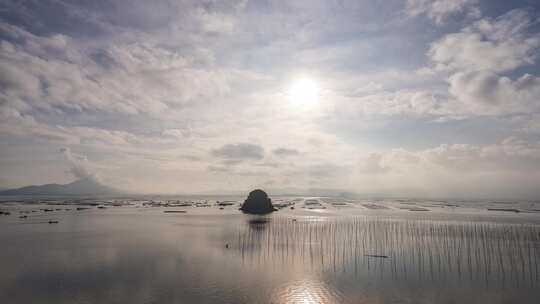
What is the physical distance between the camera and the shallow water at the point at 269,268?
22297mm

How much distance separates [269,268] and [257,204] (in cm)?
6737

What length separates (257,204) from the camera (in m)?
96.9

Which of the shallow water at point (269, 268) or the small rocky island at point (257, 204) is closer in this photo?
the shallow water at point (269, 268)

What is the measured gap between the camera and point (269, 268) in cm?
2988

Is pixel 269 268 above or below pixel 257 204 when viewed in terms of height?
below

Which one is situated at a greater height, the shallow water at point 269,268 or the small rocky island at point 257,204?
the small rocky island at point 257,204

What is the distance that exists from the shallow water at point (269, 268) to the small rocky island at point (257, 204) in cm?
4652

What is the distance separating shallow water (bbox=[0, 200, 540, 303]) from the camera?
73.2ft

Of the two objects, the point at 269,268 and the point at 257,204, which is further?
the point at 257,204

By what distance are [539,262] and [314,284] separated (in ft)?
81.7

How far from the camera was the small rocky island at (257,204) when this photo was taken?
9625 centimetres

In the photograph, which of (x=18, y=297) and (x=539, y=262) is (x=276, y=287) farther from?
(x=539, y=262)

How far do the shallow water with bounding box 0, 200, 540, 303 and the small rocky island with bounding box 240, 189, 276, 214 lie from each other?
46.5 m

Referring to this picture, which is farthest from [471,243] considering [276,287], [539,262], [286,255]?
[276,287]
